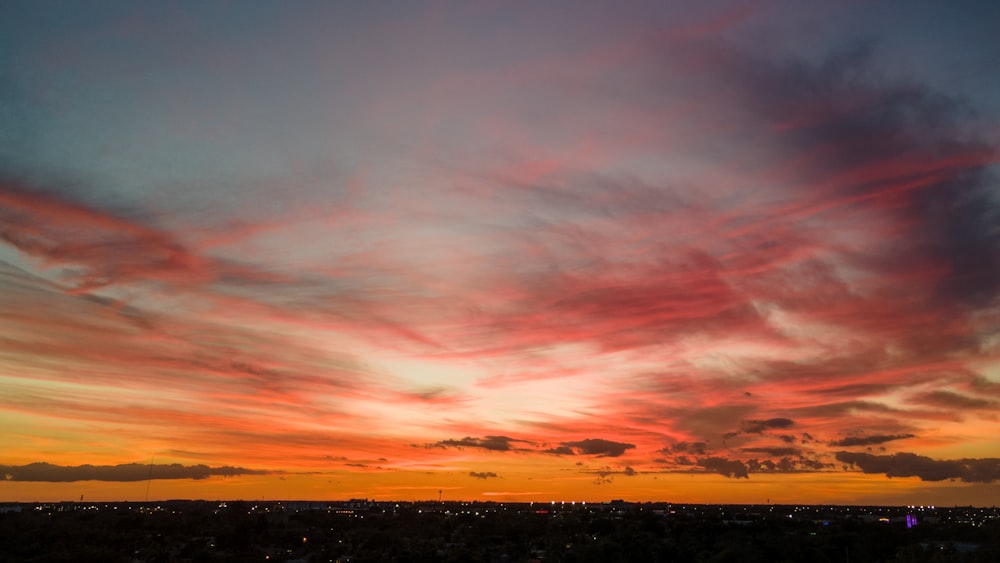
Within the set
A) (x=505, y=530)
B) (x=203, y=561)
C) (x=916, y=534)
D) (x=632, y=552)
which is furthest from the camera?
(x=505, y=530)

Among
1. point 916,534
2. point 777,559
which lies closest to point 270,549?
point 777,559

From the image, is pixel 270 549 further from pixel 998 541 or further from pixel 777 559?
pixel 998 541

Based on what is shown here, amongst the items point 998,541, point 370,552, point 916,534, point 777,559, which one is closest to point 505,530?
point 370,552

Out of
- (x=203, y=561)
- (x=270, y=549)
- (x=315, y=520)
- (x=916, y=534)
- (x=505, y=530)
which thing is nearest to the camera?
(x=203, y=561)

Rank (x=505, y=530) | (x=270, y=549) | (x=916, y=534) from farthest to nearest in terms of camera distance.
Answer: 1. (x=505, y=530)
2. (x=916, y=534)
3. (x=270, y=549)

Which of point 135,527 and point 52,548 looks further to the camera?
point 135,527

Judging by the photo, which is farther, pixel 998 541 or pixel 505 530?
pixel 505 530

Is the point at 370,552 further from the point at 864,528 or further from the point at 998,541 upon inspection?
the point at 864,528

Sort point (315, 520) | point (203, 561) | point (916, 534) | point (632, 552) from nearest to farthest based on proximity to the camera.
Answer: point (203, 561) < point (632, 552) < point (916, 534) < point (315, 520)
